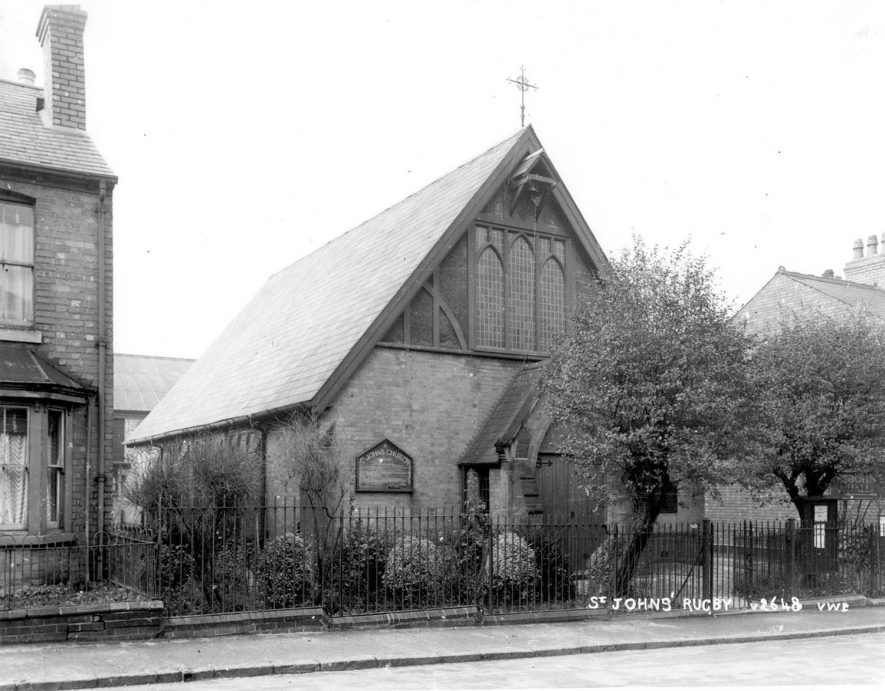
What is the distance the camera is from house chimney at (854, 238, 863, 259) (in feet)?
124

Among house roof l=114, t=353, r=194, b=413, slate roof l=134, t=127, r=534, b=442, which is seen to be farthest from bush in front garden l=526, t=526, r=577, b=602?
house roof l=114, t=353, r=194, b=413

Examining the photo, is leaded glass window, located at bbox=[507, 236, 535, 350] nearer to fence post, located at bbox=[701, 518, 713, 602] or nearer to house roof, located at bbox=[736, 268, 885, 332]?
fence post, located at bbox=[701, 518, 713, 602]

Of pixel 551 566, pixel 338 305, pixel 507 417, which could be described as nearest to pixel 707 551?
pixel 551 566

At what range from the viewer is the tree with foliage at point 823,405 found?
19266 millimetres

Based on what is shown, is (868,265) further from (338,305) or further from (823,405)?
(338,305)

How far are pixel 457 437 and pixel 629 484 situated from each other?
4249 mm

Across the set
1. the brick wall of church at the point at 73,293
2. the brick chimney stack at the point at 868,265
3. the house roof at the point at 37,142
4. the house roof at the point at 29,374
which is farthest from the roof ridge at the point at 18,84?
the brick chimney stack at the point at 868,265

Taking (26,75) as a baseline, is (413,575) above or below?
below

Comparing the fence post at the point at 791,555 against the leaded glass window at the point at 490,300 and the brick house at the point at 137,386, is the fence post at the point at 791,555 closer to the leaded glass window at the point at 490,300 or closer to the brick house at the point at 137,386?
the leaded glass window at the point at 490,300

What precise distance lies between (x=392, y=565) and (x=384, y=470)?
3.63 m

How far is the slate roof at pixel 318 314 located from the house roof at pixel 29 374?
488cm

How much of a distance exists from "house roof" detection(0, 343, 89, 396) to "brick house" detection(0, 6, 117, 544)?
0.7 inches

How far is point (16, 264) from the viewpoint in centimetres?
1523

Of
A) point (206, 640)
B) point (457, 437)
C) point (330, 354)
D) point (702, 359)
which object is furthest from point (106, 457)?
point (702, 359)
